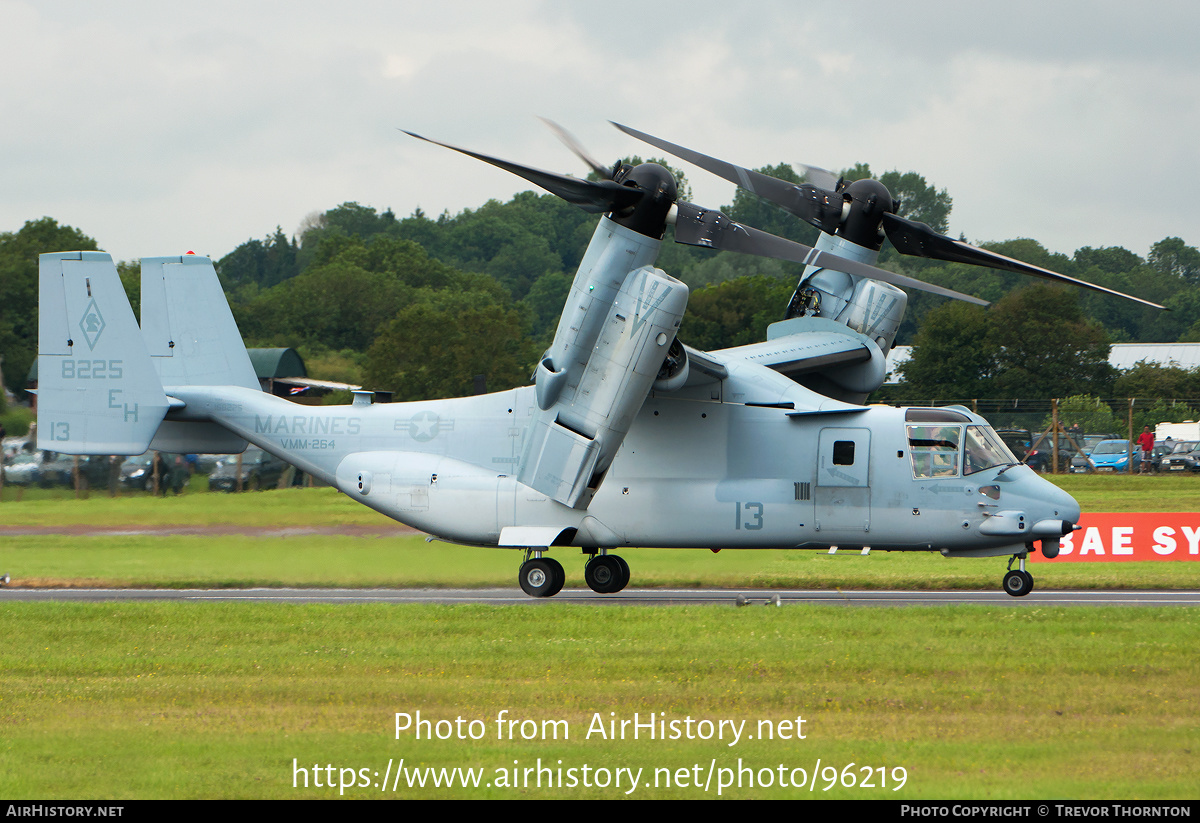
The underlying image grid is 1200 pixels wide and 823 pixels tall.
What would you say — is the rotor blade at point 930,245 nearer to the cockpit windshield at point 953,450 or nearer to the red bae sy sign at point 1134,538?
the cockpit windshield at point 953,450

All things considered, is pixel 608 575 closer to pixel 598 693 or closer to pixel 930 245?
pixel 930 245

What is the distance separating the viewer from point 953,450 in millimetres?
18234

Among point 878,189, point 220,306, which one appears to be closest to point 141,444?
point 220,306

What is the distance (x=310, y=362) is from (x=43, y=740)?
43787 millimetres

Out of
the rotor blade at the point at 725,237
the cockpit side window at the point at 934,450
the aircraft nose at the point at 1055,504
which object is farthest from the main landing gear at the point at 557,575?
the aircraft nose at the point at 1055,504

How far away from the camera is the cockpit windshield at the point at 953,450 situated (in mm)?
18141

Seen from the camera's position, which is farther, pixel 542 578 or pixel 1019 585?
pixel 542 578

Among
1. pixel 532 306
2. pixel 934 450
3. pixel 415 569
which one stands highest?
pixel 532 306

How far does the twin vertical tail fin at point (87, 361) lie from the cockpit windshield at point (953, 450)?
12616mm

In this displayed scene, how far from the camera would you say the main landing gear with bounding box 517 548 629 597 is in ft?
61.6

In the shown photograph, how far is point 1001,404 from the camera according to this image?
1500 inches

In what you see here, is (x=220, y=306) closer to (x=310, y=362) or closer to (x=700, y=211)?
(x=700, y=211)

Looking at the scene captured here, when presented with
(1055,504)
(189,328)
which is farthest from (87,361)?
(1055,504)

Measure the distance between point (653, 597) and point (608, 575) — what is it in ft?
2.60
